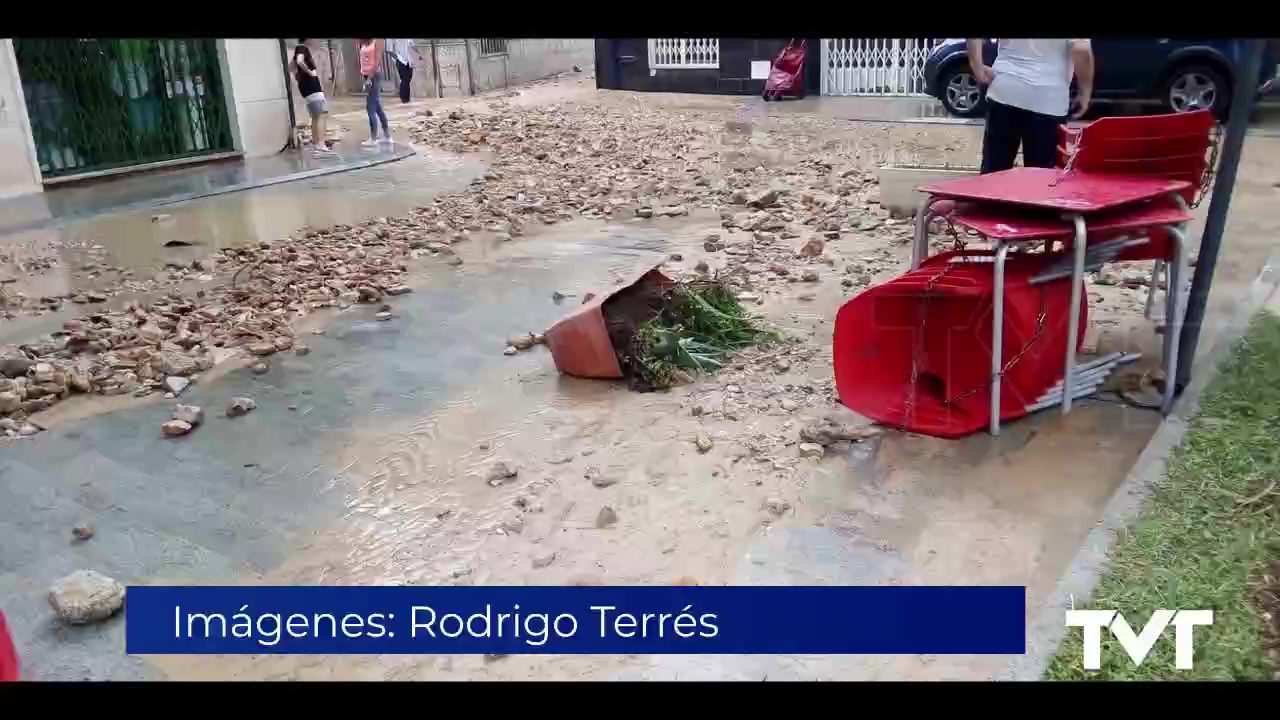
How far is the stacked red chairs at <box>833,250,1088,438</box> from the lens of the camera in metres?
3.16

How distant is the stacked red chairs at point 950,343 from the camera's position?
3.16 m

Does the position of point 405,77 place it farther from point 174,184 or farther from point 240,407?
point 240,407

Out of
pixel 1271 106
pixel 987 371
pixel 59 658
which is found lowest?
pixel 59 658

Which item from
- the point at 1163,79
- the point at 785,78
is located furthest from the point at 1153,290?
the point at 785,78

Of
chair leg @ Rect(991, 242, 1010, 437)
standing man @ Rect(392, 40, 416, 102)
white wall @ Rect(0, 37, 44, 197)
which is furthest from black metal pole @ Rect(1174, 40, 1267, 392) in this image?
white wall @ Rect(0, 37, 44, 197)

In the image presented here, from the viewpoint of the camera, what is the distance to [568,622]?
7.12ft

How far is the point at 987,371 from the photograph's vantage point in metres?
3.23

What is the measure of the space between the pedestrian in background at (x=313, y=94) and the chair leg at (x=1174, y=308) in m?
8.50

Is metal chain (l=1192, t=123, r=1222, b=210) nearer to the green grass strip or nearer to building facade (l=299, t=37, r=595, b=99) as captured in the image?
the green grass strip

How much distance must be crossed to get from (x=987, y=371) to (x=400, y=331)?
273cm

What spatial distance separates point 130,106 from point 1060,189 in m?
9.79

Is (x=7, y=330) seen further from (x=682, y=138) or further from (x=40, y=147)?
(x=682, y=138)

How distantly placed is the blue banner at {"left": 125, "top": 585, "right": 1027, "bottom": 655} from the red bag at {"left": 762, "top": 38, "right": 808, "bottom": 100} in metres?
13.0
